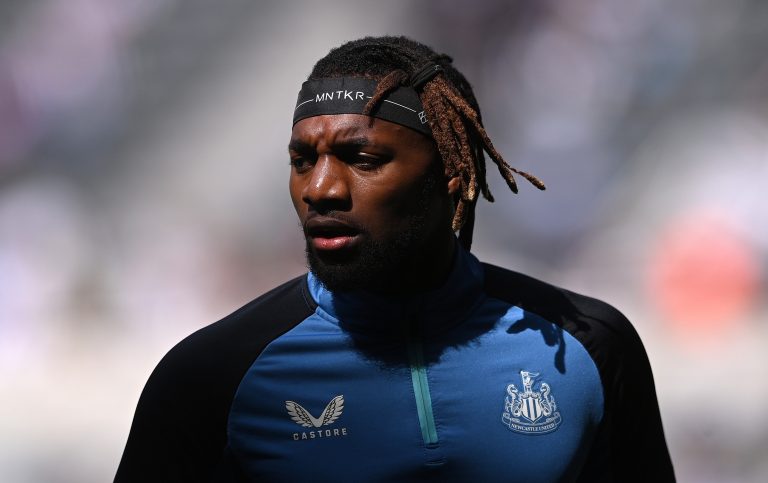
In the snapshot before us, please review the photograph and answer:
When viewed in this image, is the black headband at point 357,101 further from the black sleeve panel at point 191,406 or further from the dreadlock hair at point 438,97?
the black sleeve panel at point 191,406

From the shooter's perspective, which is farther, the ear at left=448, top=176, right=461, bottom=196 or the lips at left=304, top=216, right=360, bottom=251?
the ear at left=448, top=176, right=461, bottom=196

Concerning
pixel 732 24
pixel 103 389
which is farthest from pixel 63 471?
pixel 732 24

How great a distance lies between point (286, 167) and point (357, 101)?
2568 mm

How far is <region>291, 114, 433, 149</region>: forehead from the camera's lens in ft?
7.00

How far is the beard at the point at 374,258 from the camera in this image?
213 cm

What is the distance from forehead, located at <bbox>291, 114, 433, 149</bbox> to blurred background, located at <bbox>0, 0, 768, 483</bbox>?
8.34 feet

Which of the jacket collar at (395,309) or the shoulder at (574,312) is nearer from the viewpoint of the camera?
the jacket collar at (395,309)

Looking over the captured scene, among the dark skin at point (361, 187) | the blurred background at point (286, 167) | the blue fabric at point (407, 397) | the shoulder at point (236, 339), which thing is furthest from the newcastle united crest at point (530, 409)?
the blurred background at point (286, 167)

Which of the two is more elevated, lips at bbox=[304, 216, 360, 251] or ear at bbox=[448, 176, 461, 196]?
ear at bbox=[448, 176, 461, 196]

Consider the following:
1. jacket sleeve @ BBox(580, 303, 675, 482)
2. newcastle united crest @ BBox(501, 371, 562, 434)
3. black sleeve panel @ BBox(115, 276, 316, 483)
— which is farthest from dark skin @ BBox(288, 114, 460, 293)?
jacket sleeve @ BBox(580, 303, 675, 482)

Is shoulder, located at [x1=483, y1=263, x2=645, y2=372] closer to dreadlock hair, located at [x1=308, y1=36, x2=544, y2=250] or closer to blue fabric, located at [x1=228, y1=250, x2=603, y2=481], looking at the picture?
blue fabric, located at [x1=228, y1=250, x2=603, y2=481]

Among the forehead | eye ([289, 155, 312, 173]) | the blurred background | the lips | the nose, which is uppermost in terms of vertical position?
the blurred background

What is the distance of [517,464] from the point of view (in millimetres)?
2189

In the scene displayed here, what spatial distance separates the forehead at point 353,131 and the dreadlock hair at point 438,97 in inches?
1.4
